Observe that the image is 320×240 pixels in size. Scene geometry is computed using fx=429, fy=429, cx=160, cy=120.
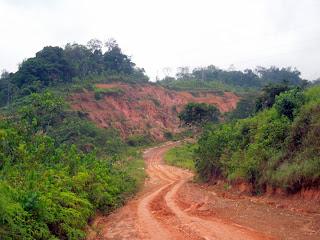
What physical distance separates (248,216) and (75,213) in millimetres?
5546

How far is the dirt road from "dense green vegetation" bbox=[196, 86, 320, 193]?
48.7 inches

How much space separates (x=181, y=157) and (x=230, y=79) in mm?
62667

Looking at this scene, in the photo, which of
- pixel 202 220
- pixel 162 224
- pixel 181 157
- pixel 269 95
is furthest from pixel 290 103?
pixel 181 157

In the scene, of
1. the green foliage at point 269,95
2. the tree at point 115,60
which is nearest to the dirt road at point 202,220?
the green foliage at point 269,95

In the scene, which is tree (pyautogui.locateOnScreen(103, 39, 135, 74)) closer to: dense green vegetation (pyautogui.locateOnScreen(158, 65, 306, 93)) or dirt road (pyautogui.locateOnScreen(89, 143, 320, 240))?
dense green vegetation (pyautogui.locateOnScreen(158, 65, 306, 93))

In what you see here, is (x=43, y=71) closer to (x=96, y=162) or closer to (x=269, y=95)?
(x=269, y=95)

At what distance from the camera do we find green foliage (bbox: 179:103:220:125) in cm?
5028

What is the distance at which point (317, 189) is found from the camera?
46.6 ft

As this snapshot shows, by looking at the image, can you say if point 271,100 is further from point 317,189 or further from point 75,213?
point 75,213

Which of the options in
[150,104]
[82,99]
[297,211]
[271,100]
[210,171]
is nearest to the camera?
[297,211]

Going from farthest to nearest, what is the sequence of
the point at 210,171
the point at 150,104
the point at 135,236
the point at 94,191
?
the point at 150,104, the point at 210,171, the point at 94,191, the point at 135,236

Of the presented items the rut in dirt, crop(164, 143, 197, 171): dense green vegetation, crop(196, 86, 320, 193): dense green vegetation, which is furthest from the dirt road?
crop(164, 143, 197, 171): dense green vegetation

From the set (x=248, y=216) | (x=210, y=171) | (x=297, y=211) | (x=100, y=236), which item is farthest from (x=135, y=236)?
(x=210, y=171)

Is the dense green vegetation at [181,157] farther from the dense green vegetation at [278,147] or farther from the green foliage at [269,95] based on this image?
the dense green vegetation at [278,147]
